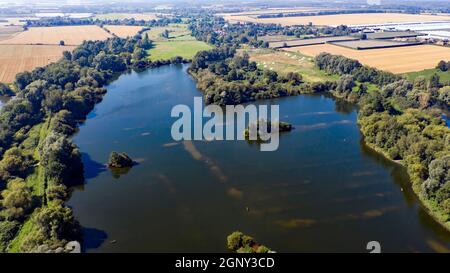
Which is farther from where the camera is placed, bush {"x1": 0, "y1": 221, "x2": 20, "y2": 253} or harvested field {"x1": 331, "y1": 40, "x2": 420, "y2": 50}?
harvested field {"x1": 331, "y1": 40, "x2": 420, "y2": 50}

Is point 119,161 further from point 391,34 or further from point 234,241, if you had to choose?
point 391,34

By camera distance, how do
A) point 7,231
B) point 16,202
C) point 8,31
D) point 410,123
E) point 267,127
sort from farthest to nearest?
point 8,31, point 267,127, point 410,123, point 16,202, point 7,231

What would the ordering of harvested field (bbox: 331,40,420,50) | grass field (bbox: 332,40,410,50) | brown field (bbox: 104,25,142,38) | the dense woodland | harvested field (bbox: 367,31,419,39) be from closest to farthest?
the dense woodland → harvested field (bbox: 331,40,420,50) → grass field (bbox: 332,40,410,50) → harvested field (bbox: 367,31,419,39) → brown field (bbox: 104,25,142,38)

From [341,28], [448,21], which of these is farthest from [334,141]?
[448,21]

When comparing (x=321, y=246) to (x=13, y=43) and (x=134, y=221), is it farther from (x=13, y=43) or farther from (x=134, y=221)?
(x=13, y=43)

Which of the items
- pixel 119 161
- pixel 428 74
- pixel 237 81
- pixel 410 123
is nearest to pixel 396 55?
pixel 428 74

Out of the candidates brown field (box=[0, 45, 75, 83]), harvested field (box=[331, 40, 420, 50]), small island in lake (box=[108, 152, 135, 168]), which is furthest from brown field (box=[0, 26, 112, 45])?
small island in lake (box=[108, 152, 135, 168])

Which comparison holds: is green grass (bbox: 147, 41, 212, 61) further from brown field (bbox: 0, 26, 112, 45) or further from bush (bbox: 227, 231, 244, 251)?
bush (bbox: 227, 231, 244, 251)
